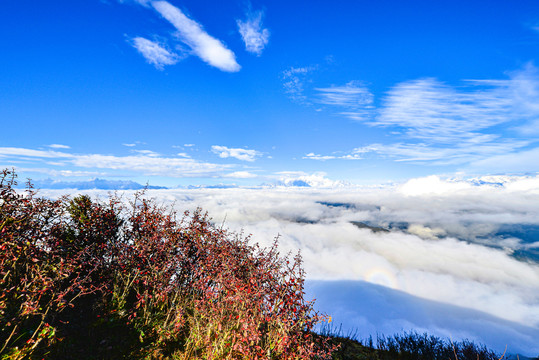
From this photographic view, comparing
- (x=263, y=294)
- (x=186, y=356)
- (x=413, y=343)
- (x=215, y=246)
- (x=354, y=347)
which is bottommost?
(x=413, y=343)

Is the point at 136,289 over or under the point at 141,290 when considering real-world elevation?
over

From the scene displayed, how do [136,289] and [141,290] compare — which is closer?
[136,289]

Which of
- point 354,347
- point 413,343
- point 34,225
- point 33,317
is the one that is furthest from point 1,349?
point 413,343

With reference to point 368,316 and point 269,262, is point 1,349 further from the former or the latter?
point 368,316

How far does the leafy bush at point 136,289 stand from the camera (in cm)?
607

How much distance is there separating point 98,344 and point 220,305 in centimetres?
367

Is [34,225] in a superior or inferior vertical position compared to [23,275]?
superior

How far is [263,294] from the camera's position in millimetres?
7156

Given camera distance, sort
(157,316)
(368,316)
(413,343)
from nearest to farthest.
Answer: (157,316) → (413,343) → (368,316)

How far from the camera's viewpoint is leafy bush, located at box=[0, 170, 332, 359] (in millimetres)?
6074

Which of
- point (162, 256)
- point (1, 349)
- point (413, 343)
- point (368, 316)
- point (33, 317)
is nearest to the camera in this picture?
point (1, 349)

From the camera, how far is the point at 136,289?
8438mm

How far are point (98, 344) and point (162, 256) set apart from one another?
11.1 feet

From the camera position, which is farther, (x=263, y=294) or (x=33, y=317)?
(x=263, y=294)
